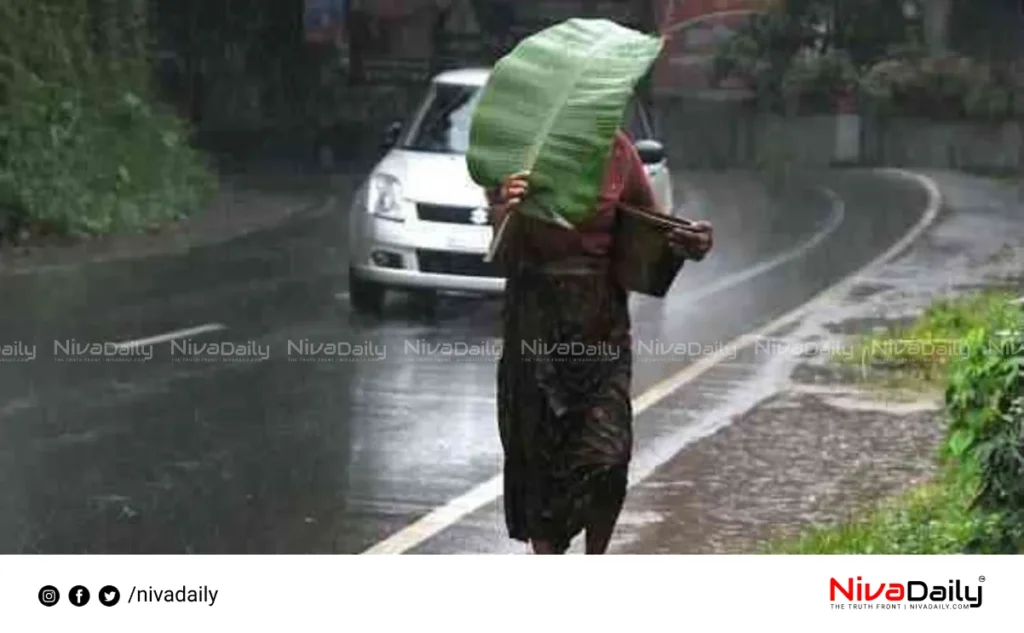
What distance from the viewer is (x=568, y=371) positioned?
172 inches

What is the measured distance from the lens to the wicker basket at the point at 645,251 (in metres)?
4.23

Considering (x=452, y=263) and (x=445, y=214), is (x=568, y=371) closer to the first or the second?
(x=445, y=214)

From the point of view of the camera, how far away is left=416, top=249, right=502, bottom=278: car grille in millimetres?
6316

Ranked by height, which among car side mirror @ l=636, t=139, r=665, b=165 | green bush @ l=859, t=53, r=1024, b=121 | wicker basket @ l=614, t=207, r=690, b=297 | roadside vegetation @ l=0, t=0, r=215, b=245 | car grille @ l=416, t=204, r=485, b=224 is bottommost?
roadside vegetation @ l=0, t=0, r=215, b=245

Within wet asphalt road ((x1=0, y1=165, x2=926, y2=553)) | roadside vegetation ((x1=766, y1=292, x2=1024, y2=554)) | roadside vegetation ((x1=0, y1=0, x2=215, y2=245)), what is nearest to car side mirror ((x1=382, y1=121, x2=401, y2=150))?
wet asphalt road ((x1=0, y1=165, x2=926, y2=553))

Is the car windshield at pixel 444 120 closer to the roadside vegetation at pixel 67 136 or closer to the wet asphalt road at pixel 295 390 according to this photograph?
the wet asphalt road at pixel 295 390

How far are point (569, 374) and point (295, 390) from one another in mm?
1752

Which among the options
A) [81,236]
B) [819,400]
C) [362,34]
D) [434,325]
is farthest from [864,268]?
[81,236]

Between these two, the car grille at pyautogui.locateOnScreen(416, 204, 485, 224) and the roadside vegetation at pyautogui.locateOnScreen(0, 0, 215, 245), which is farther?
the roadside vegetation at pyautogui.locateOnScreen(0, 0, 215, 245)

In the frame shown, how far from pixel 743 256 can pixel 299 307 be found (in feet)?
4.39

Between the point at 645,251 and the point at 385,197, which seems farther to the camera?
the point at 385,197

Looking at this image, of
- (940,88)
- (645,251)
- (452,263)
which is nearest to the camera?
(645,251)
